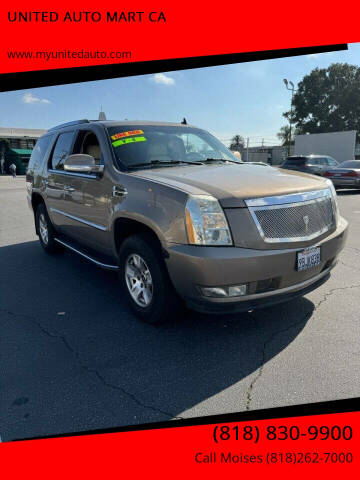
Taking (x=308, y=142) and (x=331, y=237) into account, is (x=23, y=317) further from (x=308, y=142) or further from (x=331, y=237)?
(x=308, y=142)

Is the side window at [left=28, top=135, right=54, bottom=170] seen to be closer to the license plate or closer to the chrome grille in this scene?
the chrome grille

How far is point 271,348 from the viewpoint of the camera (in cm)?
297

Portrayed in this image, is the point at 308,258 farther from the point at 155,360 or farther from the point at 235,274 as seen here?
the point at 155,360

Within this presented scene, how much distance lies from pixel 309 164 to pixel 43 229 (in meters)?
12.7

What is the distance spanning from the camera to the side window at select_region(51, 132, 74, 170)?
498 cm

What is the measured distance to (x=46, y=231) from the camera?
19.9 feet

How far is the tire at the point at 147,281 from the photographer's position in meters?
3.11

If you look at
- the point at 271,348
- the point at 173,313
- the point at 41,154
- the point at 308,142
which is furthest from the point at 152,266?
the point at 308,142

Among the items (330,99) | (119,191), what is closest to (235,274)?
(119,191)

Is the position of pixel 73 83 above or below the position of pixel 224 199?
above

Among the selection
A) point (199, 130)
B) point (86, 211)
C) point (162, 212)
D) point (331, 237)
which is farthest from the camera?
point (199, 130)

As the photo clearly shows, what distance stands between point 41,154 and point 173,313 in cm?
419

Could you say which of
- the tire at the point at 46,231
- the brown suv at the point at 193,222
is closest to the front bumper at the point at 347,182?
the brown suv at the point at 193,222

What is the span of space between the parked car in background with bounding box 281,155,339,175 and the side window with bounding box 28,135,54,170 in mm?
11822
